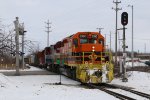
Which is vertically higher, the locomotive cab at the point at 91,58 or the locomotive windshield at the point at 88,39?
the locomotive windshield at the point at 88,39

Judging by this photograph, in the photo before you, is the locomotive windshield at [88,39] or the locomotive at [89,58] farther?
the locomotive windshield at [88,39]

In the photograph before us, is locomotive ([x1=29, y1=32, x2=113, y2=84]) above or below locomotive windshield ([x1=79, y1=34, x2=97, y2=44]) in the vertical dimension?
below

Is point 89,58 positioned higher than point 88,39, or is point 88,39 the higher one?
point 88,39

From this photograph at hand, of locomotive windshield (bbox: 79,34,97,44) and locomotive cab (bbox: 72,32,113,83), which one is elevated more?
locomotive windshield (bbox: 79,34,97,44)

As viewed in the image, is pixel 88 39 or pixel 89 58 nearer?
pixel 89 58

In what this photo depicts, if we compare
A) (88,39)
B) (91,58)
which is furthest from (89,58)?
(88,39)

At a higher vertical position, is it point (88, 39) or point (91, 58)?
point (88, 39)

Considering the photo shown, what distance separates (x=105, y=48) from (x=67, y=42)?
13.6ft

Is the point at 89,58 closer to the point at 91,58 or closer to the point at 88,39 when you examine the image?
the point at 91,58

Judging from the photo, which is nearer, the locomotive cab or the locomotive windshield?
the locomotive cab

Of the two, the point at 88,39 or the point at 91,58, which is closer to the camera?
the point at 91,58

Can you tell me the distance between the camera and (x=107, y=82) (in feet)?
89.6

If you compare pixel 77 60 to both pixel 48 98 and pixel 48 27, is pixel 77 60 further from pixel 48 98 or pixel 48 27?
pixel 48 27

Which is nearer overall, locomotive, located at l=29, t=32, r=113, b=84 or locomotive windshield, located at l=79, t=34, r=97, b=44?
locomotive, located at l=29, t=32, r=113, b=84
